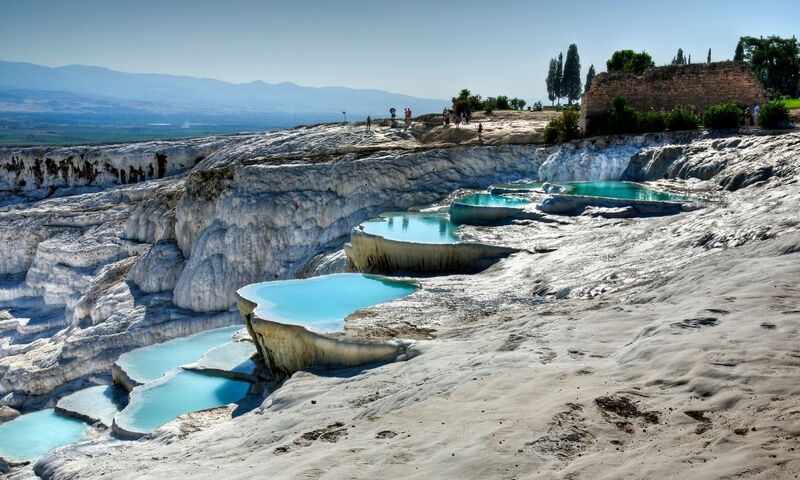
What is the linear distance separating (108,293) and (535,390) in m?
21.8

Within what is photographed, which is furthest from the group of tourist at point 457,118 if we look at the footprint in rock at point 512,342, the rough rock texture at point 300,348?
the footprint in rock at point 512,342

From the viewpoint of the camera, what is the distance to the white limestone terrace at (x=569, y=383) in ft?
17.0

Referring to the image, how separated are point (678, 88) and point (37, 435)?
22565 millimetres

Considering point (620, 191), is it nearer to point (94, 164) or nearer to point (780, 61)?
point (780, 61)

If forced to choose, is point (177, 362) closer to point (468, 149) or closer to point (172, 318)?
point (172, 318)

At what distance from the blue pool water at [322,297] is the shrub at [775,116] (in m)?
12.9

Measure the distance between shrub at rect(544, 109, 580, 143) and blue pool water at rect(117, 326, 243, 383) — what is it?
14249mm

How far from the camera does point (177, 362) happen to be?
52.6ft

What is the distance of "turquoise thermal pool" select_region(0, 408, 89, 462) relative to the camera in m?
14.0

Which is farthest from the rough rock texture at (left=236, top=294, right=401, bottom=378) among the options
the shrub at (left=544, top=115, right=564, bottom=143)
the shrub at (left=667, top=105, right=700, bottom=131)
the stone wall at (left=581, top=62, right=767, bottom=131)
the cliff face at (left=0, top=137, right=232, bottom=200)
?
the cliff face at (left=0, top=137, right=232, bottom=200)

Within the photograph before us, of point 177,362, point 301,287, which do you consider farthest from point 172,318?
point 301,287

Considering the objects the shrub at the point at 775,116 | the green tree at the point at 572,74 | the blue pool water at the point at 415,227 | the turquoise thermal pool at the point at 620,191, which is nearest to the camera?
the blue pool water at the point at 415,227

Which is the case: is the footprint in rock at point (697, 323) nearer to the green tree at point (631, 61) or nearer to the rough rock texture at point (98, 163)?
the green tree at point (631, 61)

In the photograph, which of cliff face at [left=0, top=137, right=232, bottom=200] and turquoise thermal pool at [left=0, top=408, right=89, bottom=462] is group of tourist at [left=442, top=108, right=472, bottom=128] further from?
turquoise thermal pool at [left=0, top=408, right=89, bottom=462]
